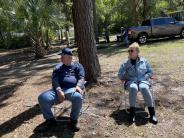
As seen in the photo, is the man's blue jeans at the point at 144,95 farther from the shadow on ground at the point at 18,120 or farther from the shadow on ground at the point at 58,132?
the shadow on ground at the point at 18,120

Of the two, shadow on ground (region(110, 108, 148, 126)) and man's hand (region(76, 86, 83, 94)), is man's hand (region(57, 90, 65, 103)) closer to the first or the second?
man's hand (region(76, 86, 83, 94))

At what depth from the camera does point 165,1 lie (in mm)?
41125

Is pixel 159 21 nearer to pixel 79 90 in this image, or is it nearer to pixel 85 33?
pixel 85 33

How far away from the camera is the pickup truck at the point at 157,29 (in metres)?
22.9

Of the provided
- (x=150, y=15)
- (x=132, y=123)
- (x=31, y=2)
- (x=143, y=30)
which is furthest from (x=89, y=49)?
(x=150, y=15)

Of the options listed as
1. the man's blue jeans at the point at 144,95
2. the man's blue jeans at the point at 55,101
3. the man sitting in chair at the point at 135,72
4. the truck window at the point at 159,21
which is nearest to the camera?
the man's blue jeans at the point at 55,101

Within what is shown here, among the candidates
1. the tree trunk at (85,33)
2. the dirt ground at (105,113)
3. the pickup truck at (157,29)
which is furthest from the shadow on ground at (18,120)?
the pickup truck at (157,29)

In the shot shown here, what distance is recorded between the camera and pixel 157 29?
76.8 feet

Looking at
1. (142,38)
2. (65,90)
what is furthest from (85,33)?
(142,38)

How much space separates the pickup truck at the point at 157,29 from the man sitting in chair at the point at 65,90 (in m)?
16.5

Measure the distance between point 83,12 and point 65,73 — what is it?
2.45m

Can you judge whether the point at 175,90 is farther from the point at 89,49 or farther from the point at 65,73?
the point at 65,73

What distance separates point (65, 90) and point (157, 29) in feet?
58.7

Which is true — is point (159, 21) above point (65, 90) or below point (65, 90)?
above
